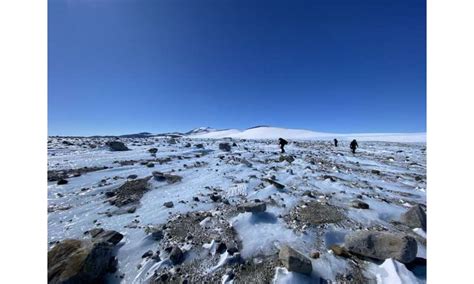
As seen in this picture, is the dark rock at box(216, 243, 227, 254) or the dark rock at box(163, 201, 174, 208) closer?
the dark rock at box(216, 243, 227, 254)

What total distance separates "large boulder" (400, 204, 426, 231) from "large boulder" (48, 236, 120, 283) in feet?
21.9

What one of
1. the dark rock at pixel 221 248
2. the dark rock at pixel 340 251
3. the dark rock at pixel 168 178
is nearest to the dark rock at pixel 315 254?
the dark rock at pixel 340 251

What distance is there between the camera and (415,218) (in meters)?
4.88

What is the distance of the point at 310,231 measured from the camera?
15.0 feet

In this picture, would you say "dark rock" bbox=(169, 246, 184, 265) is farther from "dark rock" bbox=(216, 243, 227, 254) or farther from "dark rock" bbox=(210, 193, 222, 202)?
"dark rock" bbox=(210, 193, 222, 202)

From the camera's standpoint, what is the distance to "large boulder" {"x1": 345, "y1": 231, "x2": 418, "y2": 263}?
132 inches

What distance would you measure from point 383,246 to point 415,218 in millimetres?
2266

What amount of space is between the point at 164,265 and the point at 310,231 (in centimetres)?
320

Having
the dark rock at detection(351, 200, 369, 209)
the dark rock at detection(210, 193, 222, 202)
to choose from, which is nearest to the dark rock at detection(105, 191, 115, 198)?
the dark rock at detection(210, 193, 222, 202)

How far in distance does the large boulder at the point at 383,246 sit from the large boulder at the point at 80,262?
4389 mm

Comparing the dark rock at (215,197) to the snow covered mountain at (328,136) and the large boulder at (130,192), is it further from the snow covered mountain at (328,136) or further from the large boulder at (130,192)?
the snow covered mountain at (328,136)

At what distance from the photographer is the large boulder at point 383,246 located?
336cm
